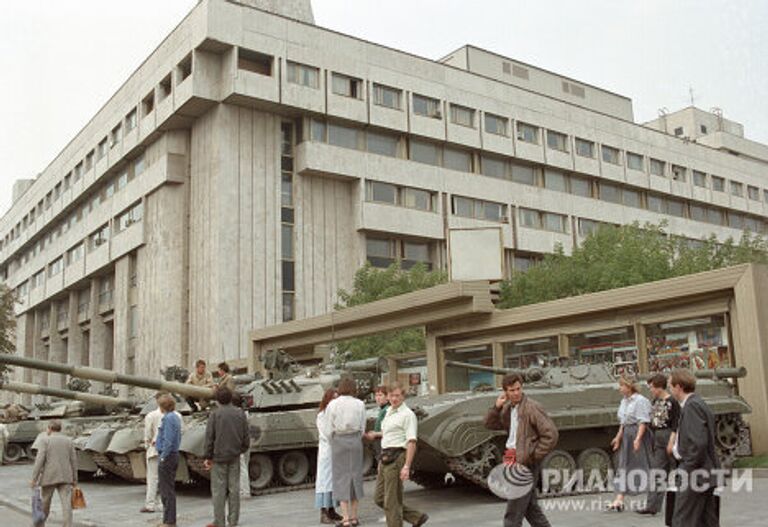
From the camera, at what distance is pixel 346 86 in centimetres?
4241

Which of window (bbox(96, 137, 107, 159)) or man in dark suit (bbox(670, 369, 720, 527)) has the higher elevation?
window (bbox(96, 137, 107, 159))

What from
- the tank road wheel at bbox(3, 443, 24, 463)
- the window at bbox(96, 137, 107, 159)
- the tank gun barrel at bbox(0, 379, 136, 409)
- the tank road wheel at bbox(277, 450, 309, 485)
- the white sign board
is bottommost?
the tank road wheel at bbox(3, 443, 24, 463)

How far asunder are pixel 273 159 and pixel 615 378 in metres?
28.7

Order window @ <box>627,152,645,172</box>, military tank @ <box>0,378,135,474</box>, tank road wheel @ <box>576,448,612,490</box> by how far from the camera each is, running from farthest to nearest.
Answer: window @ <box>627,152,645,172</box> < military tank @ <box>0,378,135,474</box> < tank road wheel @ <box>576,448,612,490</box>

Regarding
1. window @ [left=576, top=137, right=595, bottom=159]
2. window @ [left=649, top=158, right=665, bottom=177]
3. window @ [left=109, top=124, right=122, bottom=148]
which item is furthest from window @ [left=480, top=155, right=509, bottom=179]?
window @ [left=109, top=124, right=122, bottom=148]

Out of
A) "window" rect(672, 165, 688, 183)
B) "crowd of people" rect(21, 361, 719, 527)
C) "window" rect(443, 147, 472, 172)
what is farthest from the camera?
"window" rect(672, 165, 688, 183)

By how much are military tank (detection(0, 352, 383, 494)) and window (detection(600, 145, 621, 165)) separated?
134 feet

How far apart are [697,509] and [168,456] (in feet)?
22.3

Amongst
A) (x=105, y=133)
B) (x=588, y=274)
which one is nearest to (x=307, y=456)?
(x=588, y=274)

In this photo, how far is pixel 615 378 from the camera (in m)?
15.2

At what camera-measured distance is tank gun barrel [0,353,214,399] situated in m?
12.4

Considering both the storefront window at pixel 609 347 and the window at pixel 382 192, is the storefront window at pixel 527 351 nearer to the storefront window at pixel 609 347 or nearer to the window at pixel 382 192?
the storefront window at pixel 609 347

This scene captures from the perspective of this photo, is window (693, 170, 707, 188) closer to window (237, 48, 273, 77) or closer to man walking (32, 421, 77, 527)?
window (237, 48, 273, 77)

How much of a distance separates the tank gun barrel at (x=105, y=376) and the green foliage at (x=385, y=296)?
18.3 meters
